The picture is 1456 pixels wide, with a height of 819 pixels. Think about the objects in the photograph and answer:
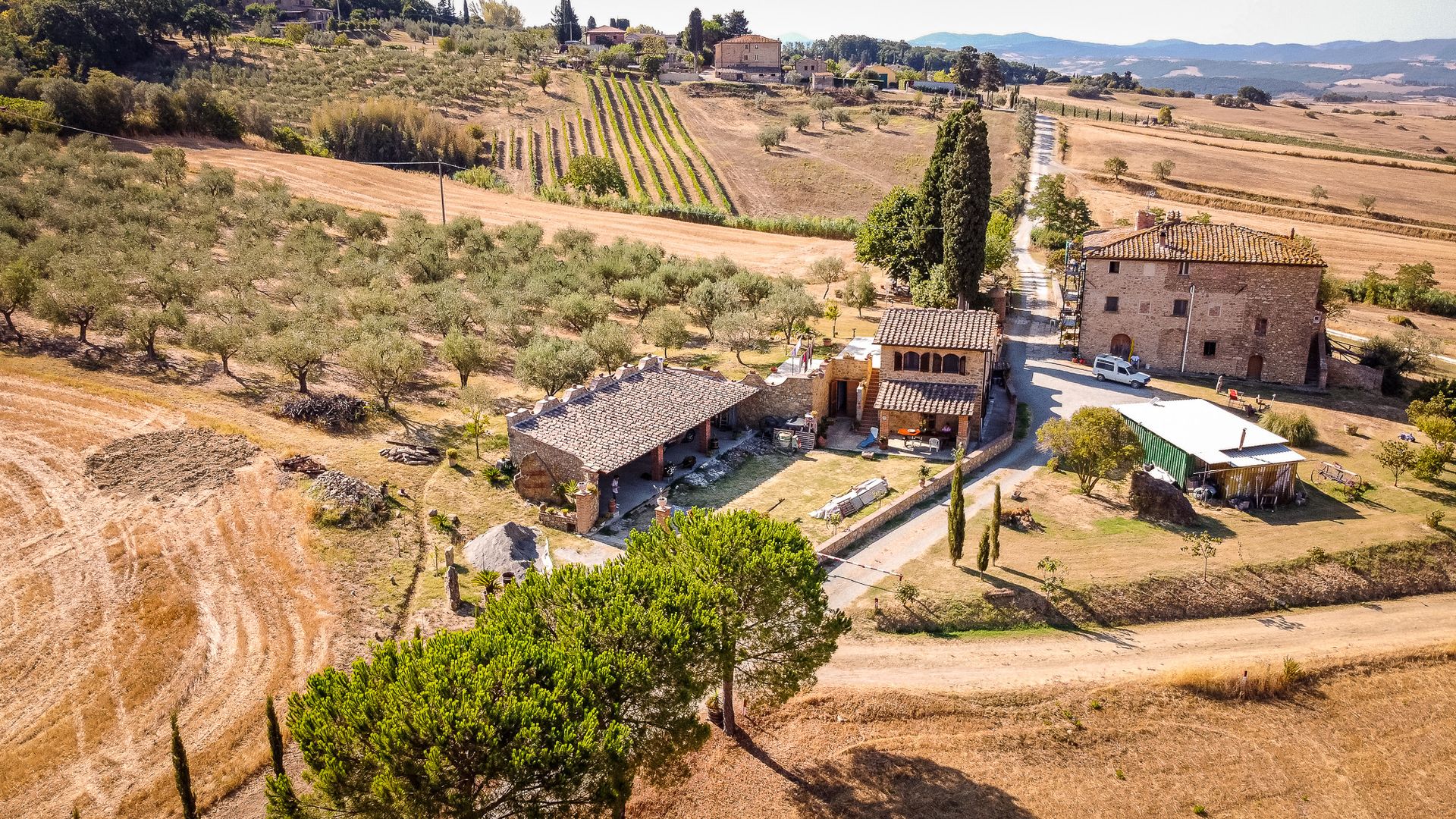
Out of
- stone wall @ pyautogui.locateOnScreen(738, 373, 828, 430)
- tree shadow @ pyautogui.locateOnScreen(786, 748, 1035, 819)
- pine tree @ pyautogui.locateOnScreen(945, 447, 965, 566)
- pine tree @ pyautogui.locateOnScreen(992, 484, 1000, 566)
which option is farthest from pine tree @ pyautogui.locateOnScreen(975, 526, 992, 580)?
stone wall @ pyautogui.locateOnScreen(738, 373, 828, 430)

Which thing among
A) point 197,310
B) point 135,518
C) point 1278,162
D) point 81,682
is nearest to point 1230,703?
point 81,682

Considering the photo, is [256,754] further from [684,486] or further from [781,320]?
[781,320]

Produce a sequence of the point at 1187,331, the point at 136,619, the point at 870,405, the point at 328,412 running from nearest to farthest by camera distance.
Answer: the point at 136,619, the point at 328,412, the point at 870,405, the point at 1187,331

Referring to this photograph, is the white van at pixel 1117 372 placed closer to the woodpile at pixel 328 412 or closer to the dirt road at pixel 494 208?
the dirt road at pixel 494 208

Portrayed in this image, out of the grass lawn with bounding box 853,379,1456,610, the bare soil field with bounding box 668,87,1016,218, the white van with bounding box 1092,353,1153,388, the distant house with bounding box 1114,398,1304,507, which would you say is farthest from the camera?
the bare soil field with bounding box 668,87,1016,218

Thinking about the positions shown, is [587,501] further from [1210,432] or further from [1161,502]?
[1210,432]

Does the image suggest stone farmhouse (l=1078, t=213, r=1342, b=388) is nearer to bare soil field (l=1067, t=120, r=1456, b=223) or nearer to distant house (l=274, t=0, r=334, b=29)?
bare soil field (l=1067, t=120, r=1456, b=223)

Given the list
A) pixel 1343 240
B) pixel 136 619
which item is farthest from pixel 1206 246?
pixel 136 619
